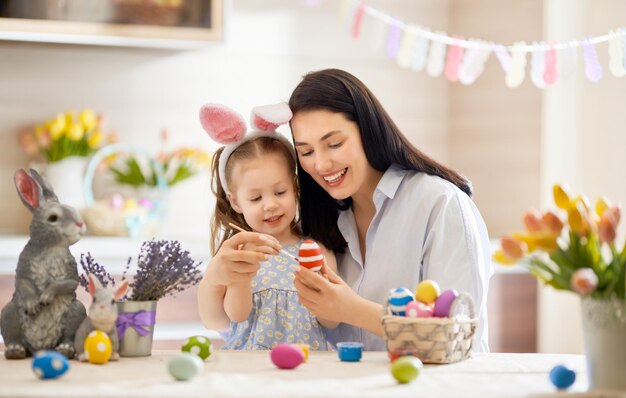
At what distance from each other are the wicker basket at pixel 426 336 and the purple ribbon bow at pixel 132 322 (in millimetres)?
459

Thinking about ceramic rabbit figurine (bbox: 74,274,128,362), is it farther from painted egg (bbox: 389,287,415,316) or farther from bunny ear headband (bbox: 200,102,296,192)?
bunny ear headband (bbox: 200,102,296,192)

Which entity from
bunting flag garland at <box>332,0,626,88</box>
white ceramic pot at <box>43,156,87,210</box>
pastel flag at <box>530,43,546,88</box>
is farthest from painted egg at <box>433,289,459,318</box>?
white ceramic pot at <box>43,156,87,210</box>

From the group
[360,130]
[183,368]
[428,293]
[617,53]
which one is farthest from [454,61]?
[183,368]

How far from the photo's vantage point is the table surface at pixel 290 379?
1.43 metres

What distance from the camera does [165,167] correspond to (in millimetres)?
3941

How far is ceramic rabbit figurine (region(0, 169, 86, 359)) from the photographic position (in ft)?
5.65

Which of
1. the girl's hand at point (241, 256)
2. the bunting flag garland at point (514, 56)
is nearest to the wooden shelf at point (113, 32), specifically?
the bunting flag garland at point (514, 56)

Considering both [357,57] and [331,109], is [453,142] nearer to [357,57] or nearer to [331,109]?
[357,57]

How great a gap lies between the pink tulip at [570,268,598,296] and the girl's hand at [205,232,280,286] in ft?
2.22

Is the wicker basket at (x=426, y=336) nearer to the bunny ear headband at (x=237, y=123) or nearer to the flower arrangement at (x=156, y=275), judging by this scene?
the flower arrangement at (x=156, y=275)

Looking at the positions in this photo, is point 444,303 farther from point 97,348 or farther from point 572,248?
point 97,348

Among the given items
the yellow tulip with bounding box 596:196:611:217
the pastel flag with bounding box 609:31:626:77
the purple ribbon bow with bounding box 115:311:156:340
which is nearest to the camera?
the yellow tulip with bounding box 596:196:611:217

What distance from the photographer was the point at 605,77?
3.92 metres

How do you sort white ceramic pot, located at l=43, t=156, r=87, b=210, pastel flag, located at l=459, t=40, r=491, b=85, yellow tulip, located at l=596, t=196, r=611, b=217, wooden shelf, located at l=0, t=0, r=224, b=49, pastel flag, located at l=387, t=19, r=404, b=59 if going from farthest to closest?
white ceramic pot, located at l=43, t=156, r=87, b=210 < wooden shelf, located at l=0, t=0, r=224, b=49 < pastel flag, located at l=387, t=19, r=404, b=59 < pastel flag, located at l=459, t=40, r=491, b=85 < yellow tulip, located at l=596, t=196, r=611, b=217
